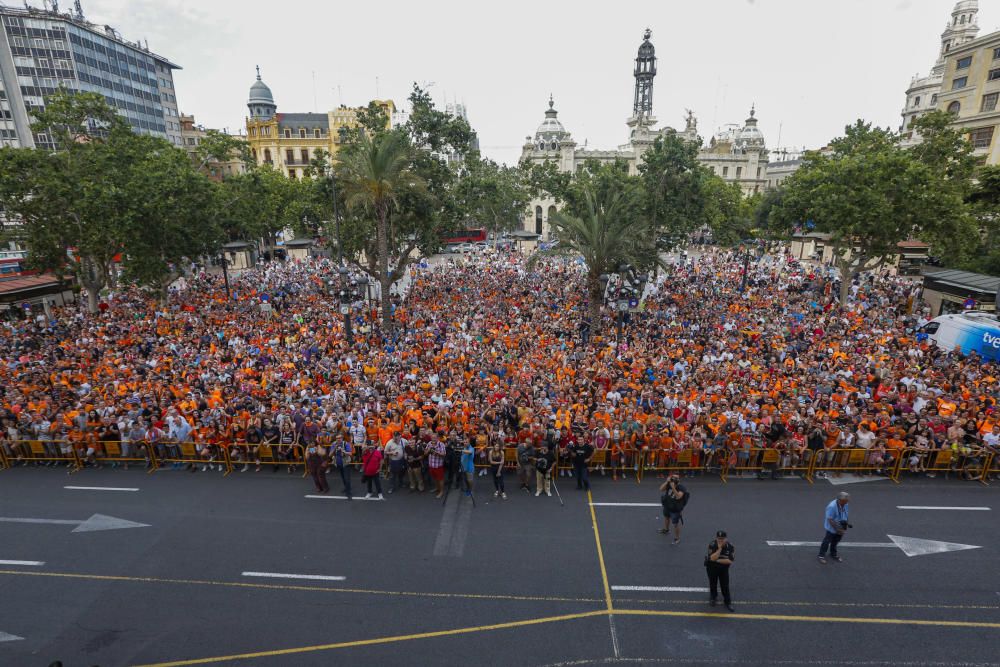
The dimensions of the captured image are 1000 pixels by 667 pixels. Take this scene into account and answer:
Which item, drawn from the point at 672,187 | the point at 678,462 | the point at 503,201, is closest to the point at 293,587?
the point at 678,462

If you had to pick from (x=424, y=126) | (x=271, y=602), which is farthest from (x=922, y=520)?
(x=424, y=126)

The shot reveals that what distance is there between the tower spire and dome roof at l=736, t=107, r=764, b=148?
60.4 ft

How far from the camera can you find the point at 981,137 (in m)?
38.6

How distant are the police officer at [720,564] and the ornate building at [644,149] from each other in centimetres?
8098

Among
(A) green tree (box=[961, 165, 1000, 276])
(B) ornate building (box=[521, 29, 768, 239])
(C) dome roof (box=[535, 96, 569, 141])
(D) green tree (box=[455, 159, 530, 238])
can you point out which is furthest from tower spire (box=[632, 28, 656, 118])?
(A) green tree (box=[961, 165, 1000, 276])

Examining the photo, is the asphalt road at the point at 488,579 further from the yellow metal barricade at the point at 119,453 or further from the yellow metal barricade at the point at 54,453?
the yellow metal barricade at the point at 119,453

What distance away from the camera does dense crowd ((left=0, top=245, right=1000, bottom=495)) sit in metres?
11.6

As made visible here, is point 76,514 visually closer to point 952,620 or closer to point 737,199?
point 952,620

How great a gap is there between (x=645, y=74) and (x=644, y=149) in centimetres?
2329

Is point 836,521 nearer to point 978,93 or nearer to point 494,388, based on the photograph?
point 494,388

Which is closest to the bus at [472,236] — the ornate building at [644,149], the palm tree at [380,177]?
the ornate building at [644,149]

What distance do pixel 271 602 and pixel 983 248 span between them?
137 ft

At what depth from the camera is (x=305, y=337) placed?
20.1 m

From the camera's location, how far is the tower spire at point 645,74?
97375mm
